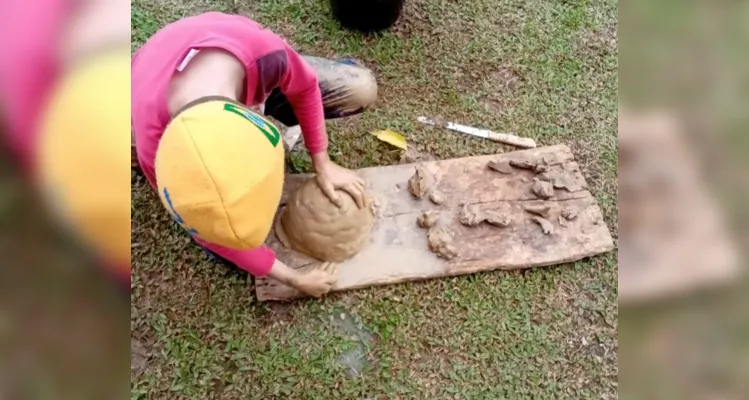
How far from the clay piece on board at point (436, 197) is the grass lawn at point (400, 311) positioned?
0.20 meters

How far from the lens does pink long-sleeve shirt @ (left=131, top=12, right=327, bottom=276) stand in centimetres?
120

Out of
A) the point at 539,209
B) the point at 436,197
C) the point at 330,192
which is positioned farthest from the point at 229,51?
the point at 539,209

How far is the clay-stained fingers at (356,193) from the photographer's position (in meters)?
1.70

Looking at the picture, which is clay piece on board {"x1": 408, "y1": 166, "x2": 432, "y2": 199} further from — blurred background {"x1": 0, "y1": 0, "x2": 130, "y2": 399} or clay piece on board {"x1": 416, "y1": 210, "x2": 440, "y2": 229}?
blurred background {"x1": 0, "y1": 0, "x2": 130, "y2": 399}

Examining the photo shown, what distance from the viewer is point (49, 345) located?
0.94 feet

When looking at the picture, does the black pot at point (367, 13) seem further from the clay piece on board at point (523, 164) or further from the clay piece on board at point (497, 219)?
the clay piece on board at point (497, 219)

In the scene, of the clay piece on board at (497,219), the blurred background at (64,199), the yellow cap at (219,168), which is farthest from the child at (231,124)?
the blurred background at (64,199)

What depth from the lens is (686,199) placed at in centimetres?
39

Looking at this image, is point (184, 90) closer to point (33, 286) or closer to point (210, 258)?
point (210, 258)

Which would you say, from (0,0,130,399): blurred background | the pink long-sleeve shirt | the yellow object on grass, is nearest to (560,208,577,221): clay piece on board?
the yellow object on grass

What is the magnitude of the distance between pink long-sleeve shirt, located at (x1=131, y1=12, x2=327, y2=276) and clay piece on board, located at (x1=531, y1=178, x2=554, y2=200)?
28.8 inches

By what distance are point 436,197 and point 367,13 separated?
0.71 metres

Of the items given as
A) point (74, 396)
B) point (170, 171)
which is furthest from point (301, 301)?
point (74, 396)

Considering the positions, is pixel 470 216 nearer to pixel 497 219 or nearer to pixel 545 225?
pixel 497 219
